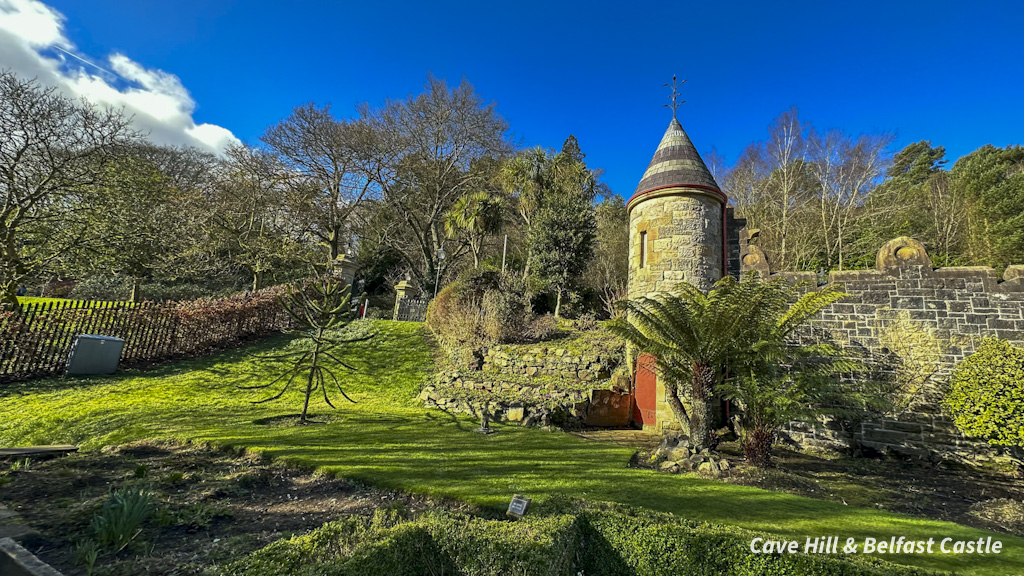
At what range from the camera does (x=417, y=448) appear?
532 cm

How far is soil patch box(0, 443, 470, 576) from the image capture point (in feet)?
8.00

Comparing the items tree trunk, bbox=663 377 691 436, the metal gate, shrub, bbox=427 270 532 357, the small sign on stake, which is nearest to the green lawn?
the small sign on stake

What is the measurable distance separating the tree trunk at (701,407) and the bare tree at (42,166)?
1494cm

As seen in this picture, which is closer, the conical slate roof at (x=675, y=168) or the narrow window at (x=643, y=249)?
the conical slate roof at (x=675, y=168)

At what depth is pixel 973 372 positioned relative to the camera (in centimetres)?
605

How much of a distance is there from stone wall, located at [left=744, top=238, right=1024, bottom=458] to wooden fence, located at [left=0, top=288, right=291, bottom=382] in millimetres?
15300

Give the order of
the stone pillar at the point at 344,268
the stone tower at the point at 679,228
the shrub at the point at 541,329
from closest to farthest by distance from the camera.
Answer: the stone tower at the point at 679,228 < the shrub at the point at 541,329 < the stone pillar at the point at 344,268

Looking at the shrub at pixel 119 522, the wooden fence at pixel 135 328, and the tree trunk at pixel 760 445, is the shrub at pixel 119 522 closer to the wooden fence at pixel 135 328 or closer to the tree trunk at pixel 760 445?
the tree trunk at pixel 760 445

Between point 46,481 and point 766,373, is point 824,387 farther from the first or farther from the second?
point 46,481

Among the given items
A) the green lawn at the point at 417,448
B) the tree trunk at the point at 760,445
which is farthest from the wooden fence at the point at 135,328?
the tree trunk at the point at 760,445

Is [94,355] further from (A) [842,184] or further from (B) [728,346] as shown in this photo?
(A) [842,184]

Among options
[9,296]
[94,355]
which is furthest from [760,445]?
[9,296]

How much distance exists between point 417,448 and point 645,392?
5272 millimetres

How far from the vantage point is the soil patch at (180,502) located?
2438 millimetres
